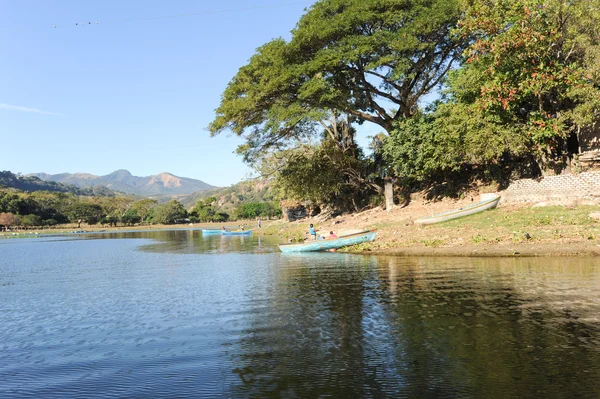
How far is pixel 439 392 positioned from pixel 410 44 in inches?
1158

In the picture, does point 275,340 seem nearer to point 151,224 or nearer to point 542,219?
point 542,219

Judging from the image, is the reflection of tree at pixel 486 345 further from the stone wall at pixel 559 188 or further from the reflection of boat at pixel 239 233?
the reflection of boat at pixel 239 233

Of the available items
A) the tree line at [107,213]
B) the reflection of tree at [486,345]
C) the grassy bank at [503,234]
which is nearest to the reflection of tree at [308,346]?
the reflection of tree at [486,345]

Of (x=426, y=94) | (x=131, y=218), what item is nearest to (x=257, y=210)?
(x=131, y=218)

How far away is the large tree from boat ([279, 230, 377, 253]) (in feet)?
31.3

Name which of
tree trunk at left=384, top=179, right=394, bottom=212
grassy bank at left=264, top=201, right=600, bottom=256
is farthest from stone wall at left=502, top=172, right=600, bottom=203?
tree trunk at left=384, top=179, right=394, bottom=212

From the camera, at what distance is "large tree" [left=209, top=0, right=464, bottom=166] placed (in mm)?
32844

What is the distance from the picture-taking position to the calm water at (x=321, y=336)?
738cm

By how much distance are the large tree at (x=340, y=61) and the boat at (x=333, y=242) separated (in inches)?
376

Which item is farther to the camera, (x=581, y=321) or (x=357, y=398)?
(x=581, y=321)

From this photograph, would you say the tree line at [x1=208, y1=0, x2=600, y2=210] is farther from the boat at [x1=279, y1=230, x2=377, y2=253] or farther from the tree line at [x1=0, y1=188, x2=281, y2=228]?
the tree line at [x1=0, y1=188, x2=281, y2=228]

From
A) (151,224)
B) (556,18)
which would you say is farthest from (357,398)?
(151,224)

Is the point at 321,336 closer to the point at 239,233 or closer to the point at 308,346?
the point at 308,346

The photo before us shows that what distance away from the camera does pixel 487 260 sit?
20734 mm
